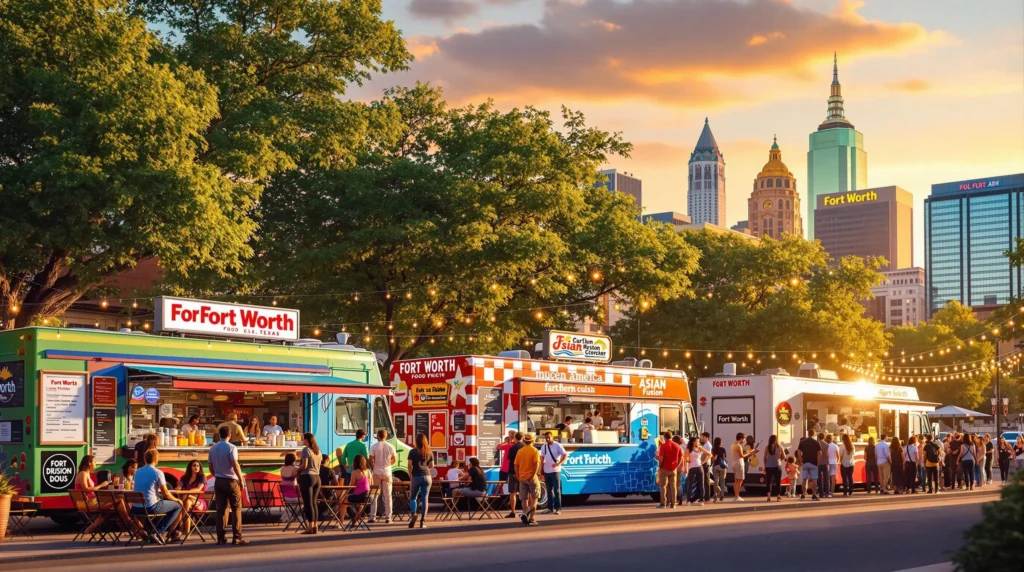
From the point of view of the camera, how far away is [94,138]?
2777 cm

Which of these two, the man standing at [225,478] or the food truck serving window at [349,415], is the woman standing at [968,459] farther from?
the man standing at [225,478]

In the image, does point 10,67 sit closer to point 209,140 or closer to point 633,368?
point 209,140

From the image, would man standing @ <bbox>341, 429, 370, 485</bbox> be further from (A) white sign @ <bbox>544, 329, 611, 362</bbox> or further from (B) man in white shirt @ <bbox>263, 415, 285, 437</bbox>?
(A) white sign @ <bbox>544, 329, 611, 362</bbox>

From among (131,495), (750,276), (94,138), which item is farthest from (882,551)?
(750,276)

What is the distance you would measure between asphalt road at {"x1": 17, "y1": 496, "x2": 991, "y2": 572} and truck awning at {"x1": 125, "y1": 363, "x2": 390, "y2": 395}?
12.7ft

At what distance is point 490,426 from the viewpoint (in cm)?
2519

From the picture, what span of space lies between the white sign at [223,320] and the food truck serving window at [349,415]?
165 centimetres

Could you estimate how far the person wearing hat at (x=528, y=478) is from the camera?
21.7m

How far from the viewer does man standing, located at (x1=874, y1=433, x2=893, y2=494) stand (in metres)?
34.7

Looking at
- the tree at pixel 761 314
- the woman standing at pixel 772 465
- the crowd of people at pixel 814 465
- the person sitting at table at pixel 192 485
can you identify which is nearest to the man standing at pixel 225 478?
the person sitting at table at pixel 192 485

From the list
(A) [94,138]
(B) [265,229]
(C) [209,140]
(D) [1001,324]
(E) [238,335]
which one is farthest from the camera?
(D) [1001,324]

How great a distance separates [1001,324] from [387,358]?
23.8 meters

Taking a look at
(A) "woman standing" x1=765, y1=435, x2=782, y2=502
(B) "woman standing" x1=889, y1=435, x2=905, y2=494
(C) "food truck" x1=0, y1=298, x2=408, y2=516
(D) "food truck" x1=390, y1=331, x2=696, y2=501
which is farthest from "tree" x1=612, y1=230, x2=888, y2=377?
(C) "food truck" x1=0, y1=298, x2=408, y2=516

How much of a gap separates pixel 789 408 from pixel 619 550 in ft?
54.9
